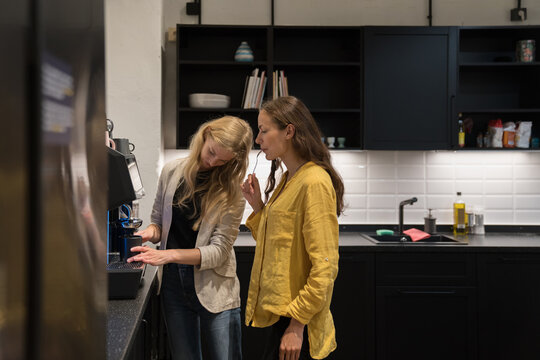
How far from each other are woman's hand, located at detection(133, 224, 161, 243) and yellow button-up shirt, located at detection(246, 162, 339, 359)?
57 centimetres

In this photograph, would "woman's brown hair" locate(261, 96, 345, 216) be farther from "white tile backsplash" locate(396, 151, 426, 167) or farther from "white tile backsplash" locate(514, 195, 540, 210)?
"white tile backsplash" locate(514, 195, 540, 210)

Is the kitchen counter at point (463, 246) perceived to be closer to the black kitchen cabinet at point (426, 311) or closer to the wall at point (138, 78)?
the black kitchen cabinet at point (426, 311)

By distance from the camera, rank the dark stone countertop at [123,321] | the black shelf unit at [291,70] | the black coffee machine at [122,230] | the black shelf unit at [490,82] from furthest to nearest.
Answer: the black shelf unit at [490,82] < the black shelf unit at [291,70] < the black coffee machine at [122,230] < the dark stone countertop at [123,321]

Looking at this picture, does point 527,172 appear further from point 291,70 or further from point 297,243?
point 297,243

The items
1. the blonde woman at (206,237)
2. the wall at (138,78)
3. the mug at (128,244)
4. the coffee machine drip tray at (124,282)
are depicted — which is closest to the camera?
the coffee machine drip tray at (124,282)

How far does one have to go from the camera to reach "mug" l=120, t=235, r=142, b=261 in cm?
177

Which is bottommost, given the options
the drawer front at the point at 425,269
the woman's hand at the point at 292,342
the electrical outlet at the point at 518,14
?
the drawer front at the point at 425,269

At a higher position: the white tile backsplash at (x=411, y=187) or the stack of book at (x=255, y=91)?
the stack of book at (x=255, y=91)

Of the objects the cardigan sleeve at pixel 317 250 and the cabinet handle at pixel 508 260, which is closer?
the cardigan sleeve at pixel 317 250

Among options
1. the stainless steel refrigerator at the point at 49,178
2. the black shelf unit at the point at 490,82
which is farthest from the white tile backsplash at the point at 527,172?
the stainless steel refrigerator at the point at 49,178

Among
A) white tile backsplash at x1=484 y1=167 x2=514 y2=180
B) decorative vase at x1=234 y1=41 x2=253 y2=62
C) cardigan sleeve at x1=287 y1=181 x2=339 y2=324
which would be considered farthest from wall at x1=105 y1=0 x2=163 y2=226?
white tile backsplash at x1=484 y1=167 x2=514 y2=180

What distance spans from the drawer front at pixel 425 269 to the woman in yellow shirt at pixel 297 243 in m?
1.51

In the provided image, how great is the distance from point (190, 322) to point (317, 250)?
29.1 inches

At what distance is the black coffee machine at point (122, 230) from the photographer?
1.24m
